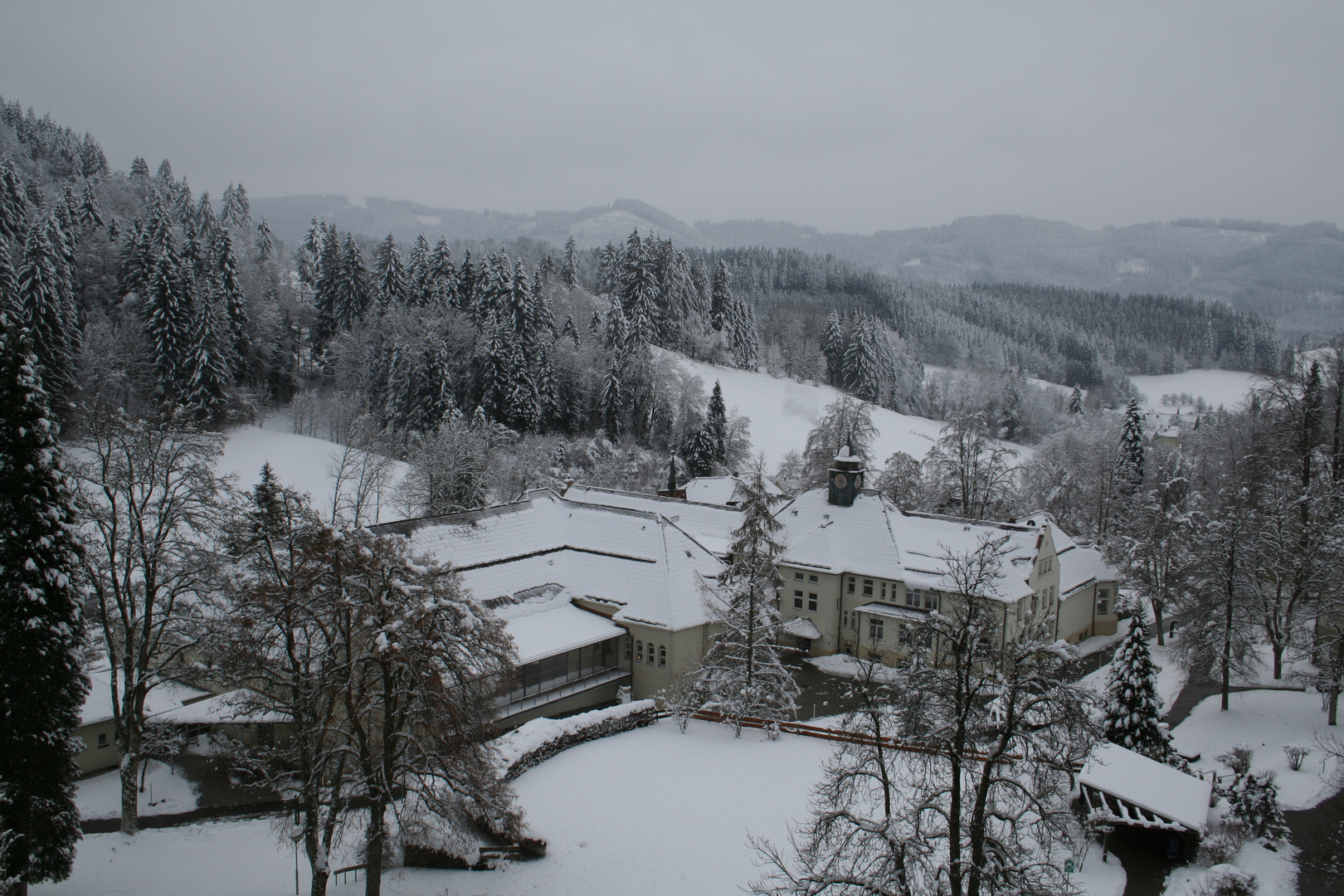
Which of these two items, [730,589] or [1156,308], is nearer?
[730,589]

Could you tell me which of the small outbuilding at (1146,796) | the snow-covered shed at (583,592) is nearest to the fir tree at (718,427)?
the snow-covered shed at (583,592)

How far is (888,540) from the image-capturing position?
39.2m

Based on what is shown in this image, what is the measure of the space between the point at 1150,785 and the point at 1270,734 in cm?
1026

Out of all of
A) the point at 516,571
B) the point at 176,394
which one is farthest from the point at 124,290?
the point at 516,571

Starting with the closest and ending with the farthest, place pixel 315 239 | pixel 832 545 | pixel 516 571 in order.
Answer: pixel 516 571
pixel 832 545
pixel 315 239

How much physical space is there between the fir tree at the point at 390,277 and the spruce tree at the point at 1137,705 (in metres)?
66.4

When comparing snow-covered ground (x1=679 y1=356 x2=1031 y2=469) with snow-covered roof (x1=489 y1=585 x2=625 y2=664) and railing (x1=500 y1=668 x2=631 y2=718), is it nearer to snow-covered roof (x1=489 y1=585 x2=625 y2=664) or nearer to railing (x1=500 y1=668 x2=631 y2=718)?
snow-covered roof (x1=489 y1=585 x2=625 y2=664)

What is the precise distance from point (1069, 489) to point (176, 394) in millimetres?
69718

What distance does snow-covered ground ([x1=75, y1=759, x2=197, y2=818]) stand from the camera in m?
24.3

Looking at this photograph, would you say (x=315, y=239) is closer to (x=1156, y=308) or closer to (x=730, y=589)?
(x=730, y=589)

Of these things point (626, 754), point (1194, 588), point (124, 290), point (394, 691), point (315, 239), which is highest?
point (315, 239)

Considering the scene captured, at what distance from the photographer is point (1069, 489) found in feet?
207

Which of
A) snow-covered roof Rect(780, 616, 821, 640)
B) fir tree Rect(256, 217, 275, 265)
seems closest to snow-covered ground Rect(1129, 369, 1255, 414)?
snow-covered roof Rect(780, 616, 821, 640)

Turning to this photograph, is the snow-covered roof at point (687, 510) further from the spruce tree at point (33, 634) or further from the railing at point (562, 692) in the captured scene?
the spruce tree at point (33, 634)
